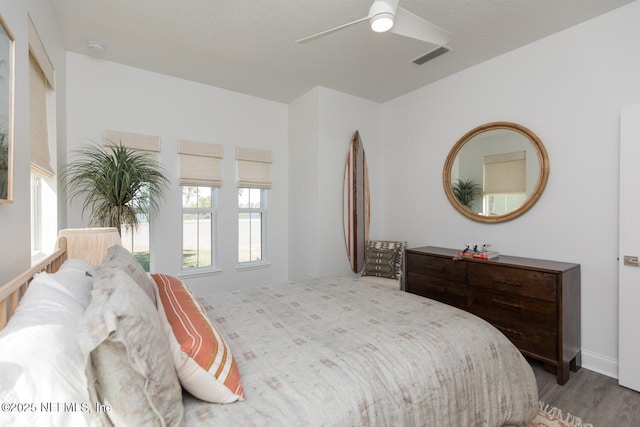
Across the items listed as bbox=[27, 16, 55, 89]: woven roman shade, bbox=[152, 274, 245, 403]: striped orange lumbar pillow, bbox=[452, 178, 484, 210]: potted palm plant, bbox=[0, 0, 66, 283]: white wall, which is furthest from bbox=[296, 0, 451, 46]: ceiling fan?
bbox=[152, 274, 245, 403]: striped orange lumbar pillow

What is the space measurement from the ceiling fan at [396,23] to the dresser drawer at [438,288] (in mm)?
2120

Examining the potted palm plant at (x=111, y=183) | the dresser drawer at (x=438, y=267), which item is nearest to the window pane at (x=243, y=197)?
the potted palm plant at (x=111, y=183)

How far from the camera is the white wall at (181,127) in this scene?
308 cm

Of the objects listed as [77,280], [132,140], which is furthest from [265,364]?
[132,140]

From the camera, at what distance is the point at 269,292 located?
92.0 inches

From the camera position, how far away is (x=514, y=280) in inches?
98.7

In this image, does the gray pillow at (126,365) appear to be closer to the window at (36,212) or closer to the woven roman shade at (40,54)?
the woven roman shade at (40,54)

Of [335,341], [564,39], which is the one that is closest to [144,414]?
[335,341]

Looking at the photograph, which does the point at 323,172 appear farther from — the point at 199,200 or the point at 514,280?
the point at 514,280

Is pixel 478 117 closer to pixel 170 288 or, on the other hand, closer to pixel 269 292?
pixel 269 292

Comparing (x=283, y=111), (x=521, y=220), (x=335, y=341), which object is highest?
(x=283, y=111)

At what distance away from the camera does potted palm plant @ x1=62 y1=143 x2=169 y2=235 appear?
2.74 m

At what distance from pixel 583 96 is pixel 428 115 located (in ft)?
4.96

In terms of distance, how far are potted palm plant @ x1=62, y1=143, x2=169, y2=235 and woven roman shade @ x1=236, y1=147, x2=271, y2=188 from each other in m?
1.02
